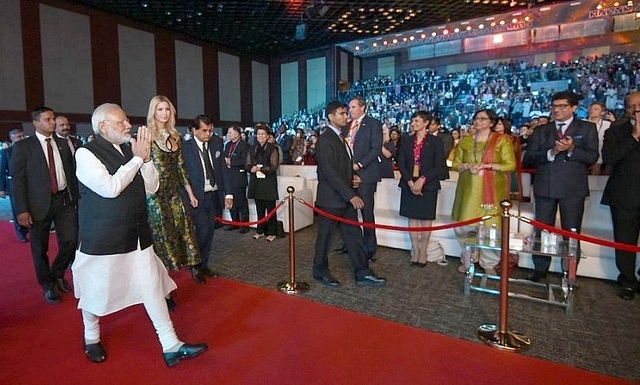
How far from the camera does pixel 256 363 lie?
2160mm

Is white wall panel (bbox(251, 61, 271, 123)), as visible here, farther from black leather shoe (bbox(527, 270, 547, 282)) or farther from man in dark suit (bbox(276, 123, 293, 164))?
black leather shoe (bbox(527, 270, 547, 282))

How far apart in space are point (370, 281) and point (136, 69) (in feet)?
38.7

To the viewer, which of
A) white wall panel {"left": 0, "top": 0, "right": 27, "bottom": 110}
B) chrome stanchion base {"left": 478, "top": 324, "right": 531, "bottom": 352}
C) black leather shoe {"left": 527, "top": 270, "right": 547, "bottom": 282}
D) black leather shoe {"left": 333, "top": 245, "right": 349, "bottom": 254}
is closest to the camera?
chrome stanchion base {"left": 478, "top": 324, "right": 531, "bottom": 352}

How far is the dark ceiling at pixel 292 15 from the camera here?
11.4m

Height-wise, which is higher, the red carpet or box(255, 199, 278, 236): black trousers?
box(255, 199, 278, 236): black trousers

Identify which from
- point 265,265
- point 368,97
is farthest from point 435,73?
point 265,265

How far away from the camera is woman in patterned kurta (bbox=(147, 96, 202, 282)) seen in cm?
281

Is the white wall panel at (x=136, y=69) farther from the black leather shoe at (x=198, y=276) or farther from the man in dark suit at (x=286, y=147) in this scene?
the black leather shoe at (x=198, y=276)

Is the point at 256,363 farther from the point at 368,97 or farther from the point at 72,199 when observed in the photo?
the point at 368,97

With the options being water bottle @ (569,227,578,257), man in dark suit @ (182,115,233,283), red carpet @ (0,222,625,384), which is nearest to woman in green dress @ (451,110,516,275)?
water bottle @ (569,227,578,257)

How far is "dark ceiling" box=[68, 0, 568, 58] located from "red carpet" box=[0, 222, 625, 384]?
1023 cm

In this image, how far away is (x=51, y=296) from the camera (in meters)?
3.05

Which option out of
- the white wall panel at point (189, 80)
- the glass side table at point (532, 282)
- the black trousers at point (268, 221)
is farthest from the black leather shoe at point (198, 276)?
the white wall panel at point (189, 80)

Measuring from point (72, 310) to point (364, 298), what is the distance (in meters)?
2.14
